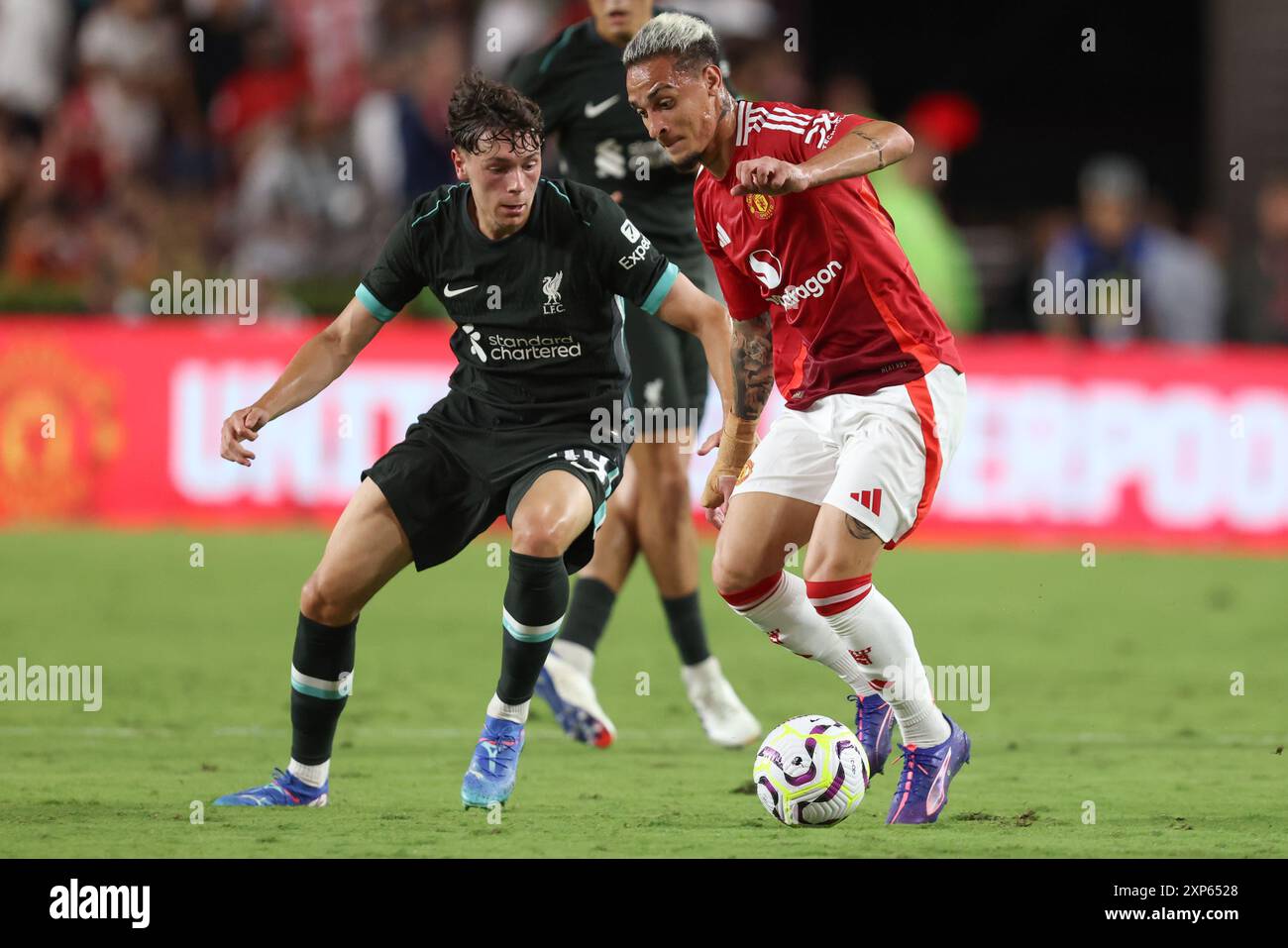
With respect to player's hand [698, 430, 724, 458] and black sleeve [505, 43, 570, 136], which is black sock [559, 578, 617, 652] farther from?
black sleeve [505, 43, 570, 136]

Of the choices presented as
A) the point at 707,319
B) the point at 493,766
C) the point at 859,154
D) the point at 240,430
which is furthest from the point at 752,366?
the point at 240,430

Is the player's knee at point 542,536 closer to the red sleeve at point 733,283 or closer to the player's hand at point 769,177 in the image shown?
the red sleeve at point 733,283

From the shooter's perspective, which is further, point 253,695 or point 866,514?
point 253,695

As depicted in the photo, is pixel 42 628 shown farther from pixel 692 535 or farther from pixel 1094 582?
pixel 1094 582

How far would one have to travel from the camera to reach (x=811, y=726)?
5.98 m

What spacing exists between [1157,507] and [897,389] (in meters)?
8.46

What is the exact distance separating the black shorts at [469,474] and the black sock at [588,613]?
54.0 inches

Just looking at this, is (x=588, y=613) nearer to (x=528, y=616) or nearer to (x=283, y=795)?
(x=528, y=616)

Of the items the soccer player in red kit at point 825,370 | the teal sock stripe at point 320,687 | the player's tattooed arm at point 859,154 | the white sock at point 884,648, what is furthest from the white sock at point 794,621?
the player's tattooed arm at point 859,154

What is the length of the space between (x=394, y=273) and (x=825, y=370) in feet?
4.77

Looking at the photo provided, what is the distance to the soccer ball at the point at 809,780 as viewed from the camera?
5.77 metres
